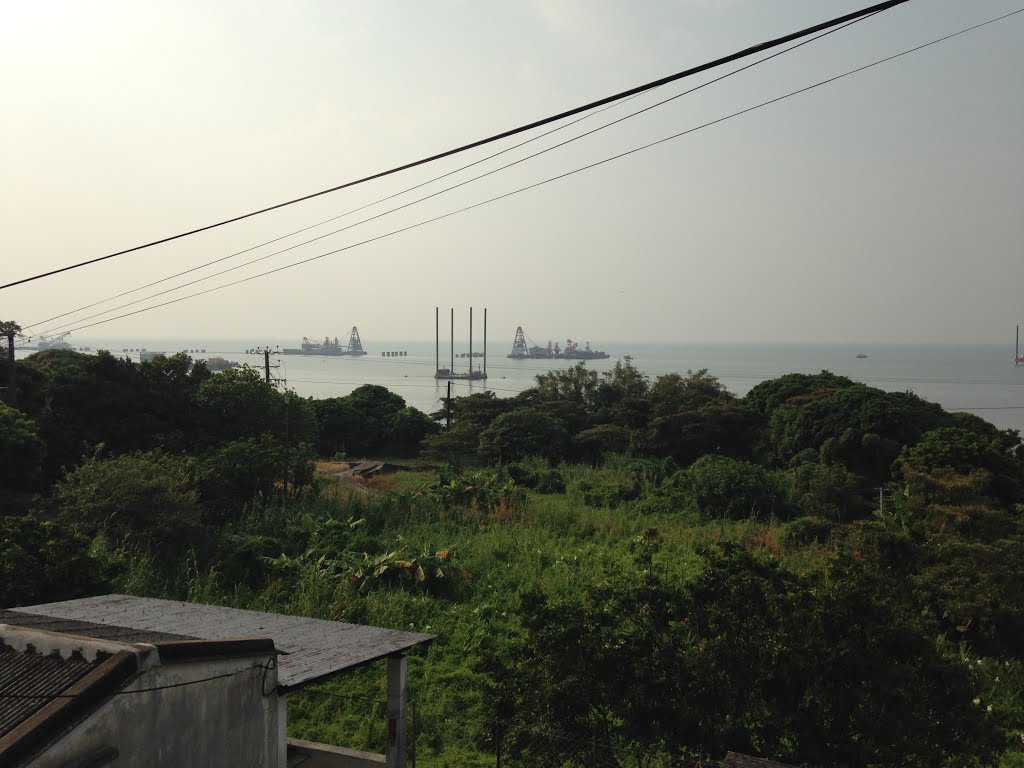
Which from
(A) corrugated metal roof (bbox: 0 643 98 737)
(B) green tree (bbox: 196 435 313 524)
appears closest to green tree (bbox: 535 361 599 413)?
(B) green tree (bbox: 196 435 313 524)

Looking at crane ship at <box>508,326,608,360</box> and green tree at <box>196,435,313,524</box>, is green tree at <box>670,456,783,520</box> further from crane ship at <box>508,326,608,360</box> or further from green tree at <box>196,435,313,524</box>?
crane ship at <box>508,326,608,360</box>

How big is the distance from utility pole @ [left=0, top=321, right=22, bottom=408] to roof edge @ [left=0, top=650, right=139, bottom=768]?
66.1 feet

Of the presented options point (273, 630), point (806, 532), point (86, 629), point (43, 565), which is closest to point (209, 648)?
point (86, 629)

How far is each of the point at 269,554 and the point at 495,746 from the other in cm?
861

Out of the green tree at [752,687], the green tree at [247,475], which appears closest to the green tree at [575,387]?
the green tree at [247,475]

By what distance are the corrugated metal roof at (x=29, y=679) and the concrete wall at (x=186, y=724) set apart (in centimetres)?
30

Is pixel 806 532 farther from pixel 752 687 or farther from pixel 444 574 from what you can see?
pixel 752 687

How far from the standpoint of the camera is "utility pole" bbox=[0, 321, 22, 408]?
70.7 feet

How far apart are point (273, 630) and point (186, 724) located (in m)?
2.28

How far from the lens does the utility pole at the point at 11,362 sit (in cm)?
2156

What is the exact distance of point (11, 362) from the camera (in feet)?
71.7

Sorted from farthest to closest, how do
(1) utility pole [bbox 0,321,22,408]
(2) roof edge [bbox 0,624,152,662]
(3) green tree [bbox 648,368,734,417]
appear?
(3) green tree [bbox 648,368,734,417]
(1) utility pole [bbox 0,321,22,408]
(2) roof edge [bbox 0,624,152,662]

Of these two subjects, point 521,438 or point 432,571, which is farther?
point 521,438

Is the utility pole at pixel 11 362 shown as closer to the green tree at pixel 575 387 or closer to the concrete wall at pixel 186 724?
the concrete wall at pixel 186 724
